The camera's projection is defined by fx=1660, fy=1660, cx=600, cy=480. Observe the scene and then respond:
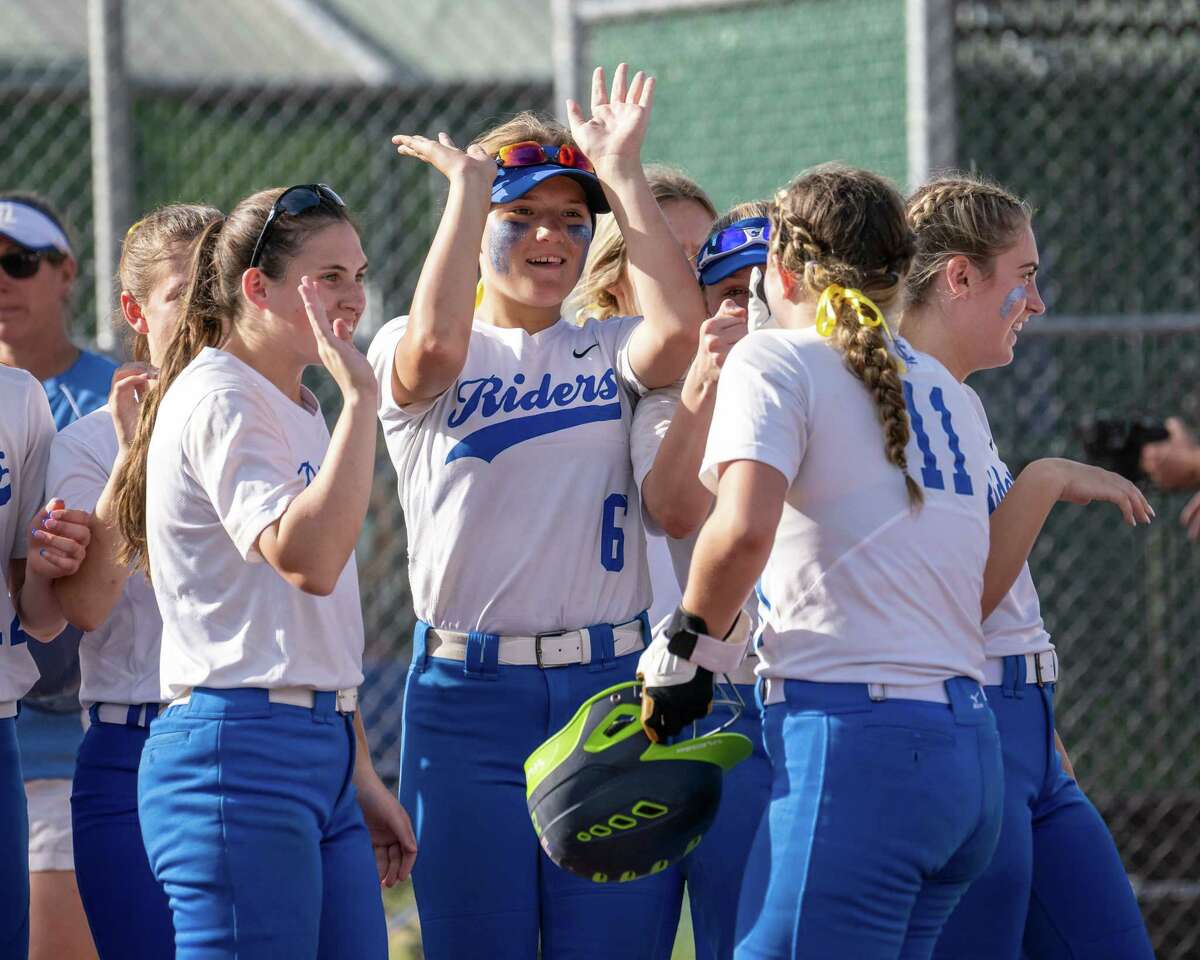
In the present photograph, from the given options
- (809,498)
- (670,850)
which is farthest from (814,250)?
(670,850)

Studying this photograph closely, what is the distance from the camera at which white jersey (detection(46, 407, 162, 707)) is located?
10.9 ft

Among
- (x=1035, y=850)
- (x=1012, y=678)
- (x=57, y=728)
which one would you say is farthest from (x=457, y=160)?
(x=57, y=728)

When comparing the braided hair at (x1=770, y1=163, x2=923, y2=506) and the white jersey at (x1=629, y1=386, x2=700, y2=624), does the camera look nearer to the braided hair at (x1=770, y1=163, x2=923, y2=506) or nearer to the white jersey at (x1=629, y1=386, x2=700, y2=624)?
the white jersey at (x1=629, y1=386, x2=700, y2=624)

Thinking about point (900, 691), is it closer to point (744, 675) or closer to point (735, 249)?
point (744, 675)

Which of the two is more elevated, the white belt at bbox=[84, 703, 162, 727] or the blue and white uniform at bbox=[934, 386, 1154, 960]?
the white belt at bbox=[84, 703, 162, 727]

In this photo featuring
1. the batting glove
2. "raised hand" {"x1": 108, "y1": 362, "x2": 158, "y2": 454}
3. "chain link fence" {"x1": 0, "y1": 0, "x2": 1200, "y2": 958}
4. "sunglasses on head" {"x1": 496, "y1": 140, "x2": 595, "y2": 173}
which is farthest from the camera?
Answer: "chain link fence" {"x1": 0, "y1": 0, "x2": 1200, "y2": 958}

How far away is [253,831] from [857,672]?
102 cm

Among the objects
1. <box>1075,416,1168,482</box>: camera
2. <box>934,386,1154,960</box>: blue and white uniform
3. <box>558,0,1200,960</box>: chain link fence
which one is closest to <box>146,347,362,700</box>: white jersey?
<box>934,386,1154,960</box>: blue and white uniform

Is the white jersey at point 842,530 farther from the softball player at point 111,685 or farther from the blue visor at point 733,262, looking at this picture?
the softball player at point 111,685

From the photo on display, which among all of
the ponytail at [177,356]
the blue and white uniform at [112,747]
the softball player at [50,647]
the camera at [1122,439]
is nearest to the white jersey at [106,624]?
the blue and white uniform at [112,747]

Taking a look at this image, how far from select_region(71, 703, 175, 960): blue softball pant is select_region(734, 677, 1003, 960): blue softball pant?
1230mm

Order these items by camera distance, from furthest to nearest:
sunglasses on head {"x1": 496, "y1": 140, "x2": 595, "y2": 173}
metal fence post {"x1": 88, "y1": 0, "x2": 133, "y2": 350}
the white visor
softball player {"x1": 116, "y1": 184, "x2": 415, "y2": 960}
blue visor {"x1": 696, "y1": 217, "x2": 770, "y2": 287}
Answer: metal fence post {"x1": 88, "y1": 0, "x2": 133, "y2": 350}
the white visor
blue visor {"x1": 696, "y1": 217, "x2": 770, "y2": 287}
sunglasses on head {"x1": 496, "y1": 140, "x2": 595, "y2": 173}
softball player {"x1": 116, "y1": 184, "x2": 415, "y2": 960}

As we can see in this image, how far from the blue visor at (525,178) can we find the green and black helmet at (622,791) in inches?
42.7

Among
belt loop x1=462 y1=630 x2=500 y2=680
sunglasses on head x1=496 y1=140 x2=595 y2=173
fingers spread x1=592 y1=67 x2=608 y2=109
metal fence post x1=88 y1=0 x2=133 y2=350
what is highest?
metal fence post x1=88 y1=0 x2=133 y2=350
